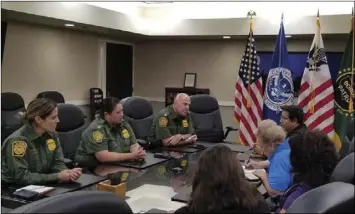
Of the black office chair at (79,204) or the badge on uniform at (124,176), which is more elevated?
→ the black office chair at (79,204)

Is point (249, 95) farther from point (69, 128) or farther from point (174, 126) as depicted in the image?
point (69, 128)

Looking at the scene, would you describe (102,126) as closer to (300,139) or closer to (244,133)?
(300,139)

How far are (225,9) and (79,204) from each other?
523 cm

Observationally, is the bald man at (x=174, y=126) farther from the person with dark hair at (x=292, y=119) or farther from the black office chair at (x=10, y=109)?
the black office chair at (x=10, y=109)


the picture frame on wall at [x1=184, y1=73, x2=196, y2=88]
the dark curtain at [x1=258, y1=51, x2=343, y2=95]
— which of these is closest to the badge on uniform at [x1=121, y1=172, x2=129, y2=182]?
the dark curtain at [x1=258, y1=51, x2=343, y2=95]

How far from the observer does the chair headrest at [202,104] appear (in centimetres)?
459

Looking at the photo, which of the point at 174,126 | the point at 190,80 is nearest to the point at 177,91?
the point at 190,80

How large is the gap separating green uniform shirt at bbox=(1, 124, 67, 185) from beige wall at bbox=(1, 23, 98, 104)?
258cm

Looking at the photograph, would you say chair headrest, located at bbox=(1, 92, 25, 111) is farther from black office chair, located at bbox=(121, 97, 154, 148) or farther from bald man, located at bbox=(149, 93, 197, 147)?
bald man, located at bbox=(149, 93, 197, 147)

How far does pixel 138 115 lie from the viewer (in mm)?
4160

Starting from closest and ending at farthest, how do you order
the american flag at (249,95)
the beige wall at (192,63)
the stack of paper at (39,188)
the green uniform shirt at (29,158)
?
the stack of paper at (39,188) → the green uniform shirt at (29,158) → the american flag at (249,95) → the beige wall at (192,63)

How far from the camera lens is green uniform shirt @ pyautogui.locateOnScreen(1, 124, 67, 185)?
7.25 ft

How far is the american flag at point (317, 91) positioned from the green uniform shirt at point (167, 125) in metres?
1.59

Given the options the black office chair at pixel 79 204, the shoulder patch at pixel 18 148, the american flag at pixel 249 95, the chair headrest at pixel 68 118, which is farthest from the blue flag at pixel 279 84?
the black office chair at pixel 79 204
